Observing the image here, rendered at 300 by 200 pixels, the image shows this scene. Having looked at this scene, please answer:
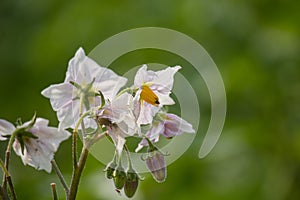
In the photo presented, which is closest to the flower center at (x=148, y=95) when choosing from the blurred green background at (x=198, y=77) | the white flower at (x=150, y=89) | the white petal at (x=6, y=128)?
the white flower at (x=150, y=89)

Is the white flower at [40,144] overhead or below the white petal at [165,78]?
below

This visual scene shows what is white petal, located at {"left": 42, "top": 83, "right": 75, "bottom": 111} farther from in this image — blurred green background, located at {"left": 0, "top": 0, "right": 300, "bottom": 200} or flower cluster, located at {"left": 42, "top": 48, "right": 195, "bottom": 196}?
blurred green background, located at {"left": 0, "top": 0, "right": 300, "bottom": 200}

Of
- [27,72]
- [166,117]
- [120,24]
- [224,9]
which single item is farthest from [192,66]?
[166,117]

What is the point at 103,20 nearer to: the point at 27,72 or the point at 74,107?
the point at 27,72

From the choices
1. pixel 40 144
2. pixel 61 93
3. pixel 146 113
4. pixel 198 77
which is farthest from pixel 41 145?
Result: pixel 198 77

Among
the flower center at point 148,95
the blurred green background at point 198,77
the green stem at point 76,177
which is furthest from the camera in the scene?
the blurred green background at point 198,77

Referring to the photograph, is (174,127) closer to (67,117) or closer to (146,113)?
(146,113)

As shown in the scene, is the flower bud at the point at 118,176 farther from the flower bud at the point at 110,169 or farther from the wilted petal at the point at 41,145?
the wilted petal at the point at 41,145
